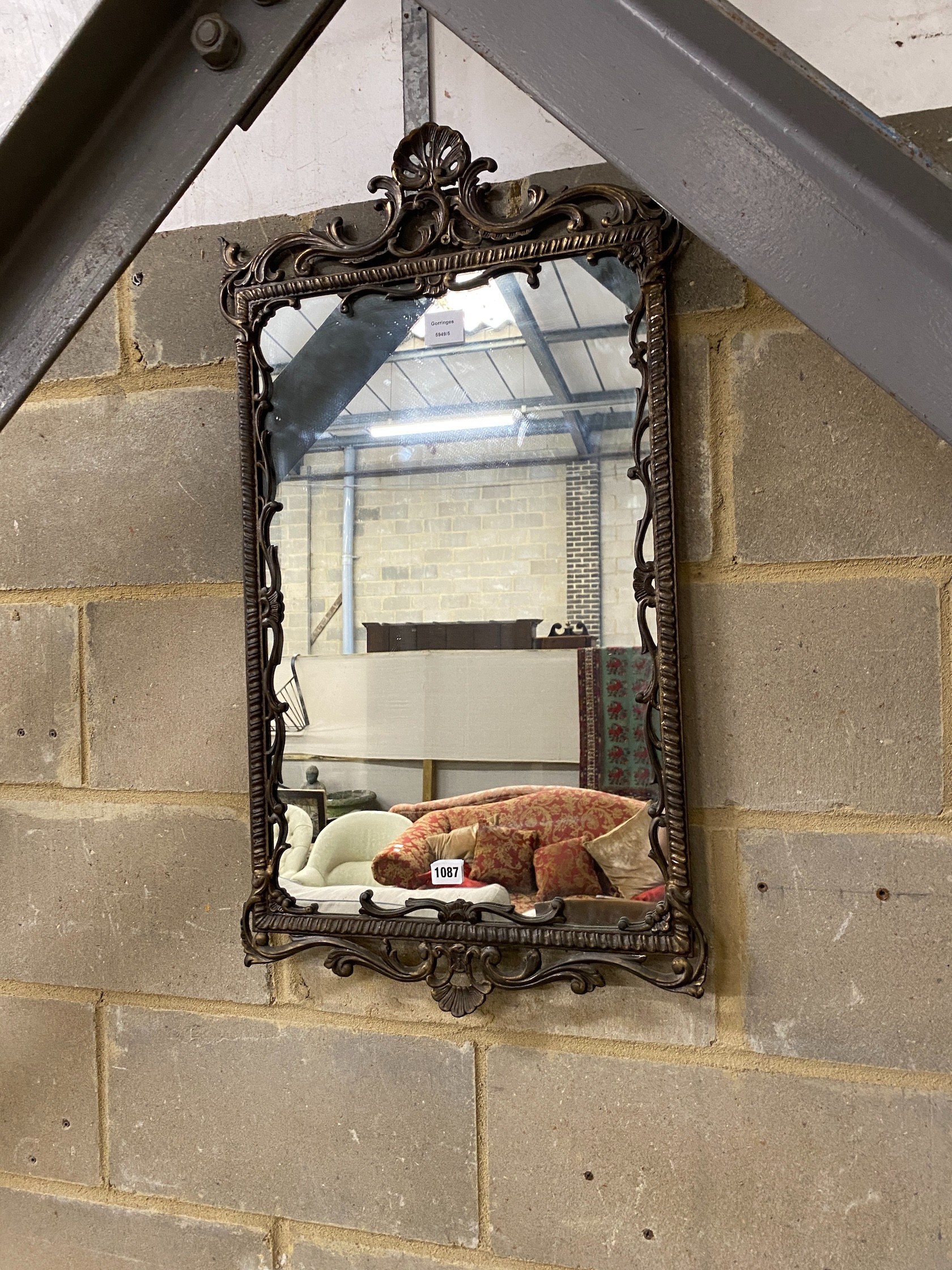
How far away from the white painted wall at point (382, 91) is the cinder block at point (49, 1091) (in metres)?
1.03

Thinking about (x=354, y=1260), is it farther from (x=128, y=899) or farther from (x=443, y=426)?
(x=443, y=426)

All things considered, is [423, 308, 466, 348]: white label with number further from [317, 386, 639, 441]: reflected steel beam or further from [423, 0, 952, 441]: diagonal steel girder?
[423, 0, 952, 441]: diagonal steel girder

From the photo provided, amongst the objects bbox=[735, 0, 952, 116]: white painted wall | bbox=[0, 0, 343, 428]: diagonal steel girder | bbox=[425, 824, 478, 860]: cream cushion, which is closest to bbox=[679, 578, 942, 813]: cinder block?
bbox=[425, 824, 478, 860]: cream cushion

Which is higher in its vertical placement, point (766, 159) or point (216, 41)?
point (216, 41)

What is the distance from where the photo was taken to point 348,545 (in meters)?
1.02

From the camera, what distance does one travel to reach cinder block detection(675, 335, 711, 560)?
0.96 m

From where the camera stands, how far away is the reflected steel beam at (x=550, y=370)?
37.3 inches

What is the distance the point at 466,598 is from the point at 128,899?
586 mm

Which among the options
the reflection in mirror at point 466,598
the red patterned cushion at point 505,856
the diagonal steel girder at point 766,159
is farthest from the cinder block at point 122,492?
the diagonal steel girder at point 766,159

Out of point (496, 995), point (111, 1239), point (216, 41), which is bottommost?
point (111, 1239)

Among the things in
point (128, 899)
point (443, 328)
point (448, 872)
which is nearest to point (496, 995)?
point (448, 872)

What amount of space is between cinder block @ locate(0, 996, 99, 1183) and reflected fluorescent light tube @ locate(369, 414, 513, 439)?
818mm

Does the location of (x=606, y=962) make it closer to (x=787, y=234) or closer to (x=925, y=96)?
(x=787, y=234)

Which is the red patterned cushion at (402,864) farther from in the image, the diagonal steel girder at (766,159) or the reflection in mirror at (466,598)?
the diagonal steel girder at (766,159)
